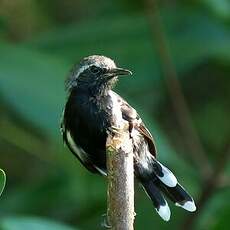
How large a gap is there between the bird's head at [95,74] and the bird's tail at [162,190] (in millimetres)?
483

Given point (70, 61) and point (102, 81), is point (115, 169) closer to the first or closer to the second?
point (102, 81)

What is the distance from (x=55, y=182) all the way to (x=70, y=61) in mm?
947

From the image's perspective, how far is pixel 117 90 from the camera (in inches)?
305

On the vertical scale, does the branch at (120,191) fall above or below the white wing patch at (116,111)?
below

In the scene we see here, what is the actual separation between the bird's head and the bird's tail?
0.48 metres

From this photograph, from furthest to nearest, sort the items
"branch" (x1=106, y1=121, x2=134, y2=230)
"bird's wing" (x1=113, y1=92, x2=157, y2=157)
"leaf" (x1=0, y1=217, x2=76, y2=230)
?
"leaf" (x1=0, y1=217, x2=76, y2=230)
"bird's wing" (x1=113, y1=92, x2=157, y2=157)
"branch" (x1=106, y1=121, x2=134, y2=230)

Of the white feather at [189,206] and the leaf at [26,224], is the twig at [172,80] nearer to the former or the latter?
the white feather at [189,206]

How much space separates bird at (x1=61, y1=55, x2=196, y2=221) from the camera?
17.8 ft

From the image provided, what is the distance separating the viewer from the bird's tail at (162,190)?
573cm

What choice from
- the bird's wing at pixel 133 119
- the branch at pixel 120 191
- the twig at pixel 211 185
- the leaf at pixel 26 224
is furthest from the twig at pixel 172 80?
the branch at pixel 120 191

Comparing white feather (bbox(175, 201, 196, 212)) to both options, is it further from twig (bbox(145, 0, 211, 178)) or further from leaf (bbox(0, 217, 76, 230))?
twig (bbox(145, 0, 211, 178))

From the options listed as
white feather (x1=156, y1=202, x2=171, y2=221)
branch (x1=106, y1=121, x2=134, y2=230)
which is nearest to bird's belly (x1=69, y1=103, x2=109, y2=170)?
white feather (x1=156, y1=202, x2=171, y2=221)

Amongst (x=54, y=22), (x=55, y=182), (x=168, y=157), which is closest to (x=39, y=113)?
(x=168, y=157)

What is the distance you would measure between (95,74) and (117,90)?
200 centimetres
